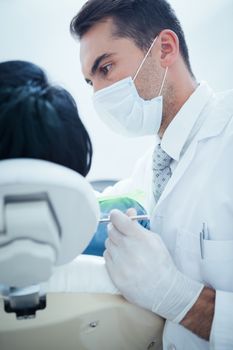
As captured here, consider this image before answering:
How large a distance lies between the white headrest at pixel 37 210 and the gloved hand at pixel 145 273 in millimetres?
267

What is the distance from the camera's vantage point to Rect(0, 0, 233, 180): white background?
1604 millimetres

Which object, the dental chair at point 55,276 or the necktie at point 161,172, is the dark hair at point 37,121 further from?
the necktie at point 161,172

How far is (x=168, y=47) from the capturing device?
1.02 meters

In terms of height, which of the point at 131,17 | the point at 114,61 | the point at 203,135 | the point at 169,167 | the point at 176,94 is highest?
the point at 131,17

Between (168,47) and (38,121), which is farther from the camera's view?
(168,47)

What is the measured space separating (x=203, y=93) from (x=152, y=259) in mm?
617

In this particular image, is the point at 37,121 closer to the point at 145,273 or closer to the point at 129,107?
the point at 145,273

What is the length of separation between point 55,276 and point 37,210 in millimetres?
310

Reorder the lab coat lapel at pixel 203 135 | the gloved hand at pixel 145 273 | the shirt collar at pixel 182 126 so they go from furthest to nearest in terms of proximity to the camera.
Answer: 1. the shirt collar at pixel 182 126
2. the lab coat lapel at pixel 203 135
3. the gloved hand at pixel 145 273

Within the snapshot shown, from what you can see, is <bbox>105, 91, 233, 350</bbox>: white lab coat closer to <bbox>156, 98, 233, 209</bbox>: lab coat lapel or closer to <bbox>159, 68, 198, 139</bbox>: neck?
<bbox>156, 98, 233, 209</bbox>: lab coat lapel

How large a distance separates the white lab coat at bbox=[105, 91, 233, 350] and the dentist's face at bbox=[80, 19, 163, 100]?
0.24 meters

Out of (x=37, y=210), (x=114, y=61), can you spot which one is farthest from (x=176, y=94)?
(x=37, y=210)

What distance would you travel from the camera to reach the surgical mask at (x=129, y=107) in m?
0.96

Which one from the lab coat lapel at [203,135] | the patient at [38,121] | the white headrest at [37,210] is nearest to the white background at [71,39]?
the lab coat lapel at [203,135]
